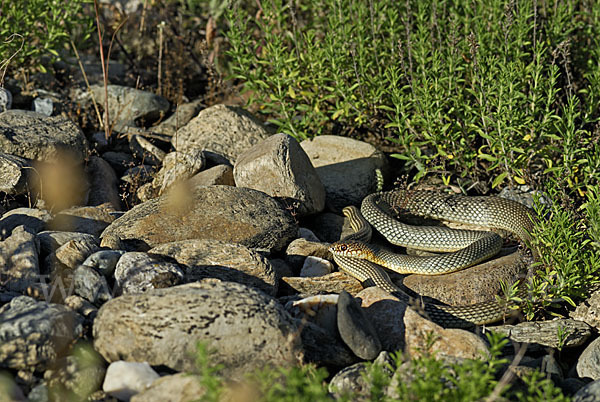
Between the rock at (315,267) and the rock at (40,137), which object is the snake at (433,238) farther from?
the rock at (40,137)

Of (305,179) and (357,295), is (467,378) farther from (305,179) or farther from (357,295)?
(305,179)

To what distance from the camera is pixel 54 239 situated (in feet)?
19.7

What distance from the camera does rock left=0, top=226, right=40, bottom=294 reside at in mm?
5363

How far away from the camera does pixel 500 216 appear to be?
7.77m

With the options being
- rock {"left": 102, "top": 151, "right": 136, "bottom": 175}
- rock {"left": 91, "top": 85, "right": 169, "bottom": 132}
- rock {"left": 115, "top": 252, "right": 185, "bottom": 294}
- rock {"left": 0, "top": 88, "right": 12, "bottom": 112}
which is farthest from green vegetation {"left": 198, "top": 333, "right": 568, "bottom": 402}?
rock {"left": 91, "top": 85, "right": 169, "bottom": 132}

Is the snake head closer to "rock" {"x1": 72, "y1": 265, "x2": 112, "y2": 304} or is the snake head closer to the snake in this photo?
the snake

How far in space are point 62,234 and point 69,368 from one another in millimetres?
1942

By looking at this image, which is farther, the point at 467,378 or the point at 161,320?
the point at 161,320

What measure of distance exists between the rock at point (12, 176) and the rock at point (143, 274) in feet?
6.68

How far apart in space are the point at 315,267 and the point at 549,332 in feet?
7.21

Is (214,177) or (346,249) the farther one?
(214,177)

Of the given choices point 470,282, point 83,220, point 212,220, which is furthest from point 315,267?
point 83,220

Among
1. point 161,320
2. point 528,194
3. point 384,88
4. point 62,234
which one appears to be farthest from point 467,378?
point 384,88

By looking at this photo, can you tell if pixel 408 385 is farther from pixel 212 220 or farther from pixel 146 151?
pixel 146 151
